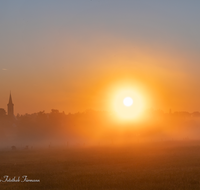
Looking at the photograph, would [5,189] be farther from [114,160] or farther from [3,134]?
[3,134]

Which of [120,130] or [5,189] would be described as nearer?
[5,189]

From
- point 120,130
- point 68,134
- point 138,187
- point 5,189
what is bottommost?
point 138,187

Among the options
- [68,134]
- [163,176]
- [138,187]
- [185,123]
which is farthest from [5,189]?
[185,123]

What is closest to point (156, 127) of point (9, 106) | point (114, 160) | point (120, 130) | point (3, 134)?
point (120, 130)

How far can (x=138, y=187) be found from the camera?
1022 inches

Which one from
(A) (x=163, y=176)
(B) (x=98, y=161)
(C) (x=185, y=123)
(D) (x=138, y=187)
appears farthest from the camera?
(C) (x=185, y=123)

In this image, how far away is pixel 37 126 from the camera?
154m

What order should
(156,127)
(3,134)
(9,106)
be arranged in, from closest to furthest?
(3,134)
(156,127)
(9,106)

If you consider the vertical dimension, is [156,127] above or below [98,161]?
above

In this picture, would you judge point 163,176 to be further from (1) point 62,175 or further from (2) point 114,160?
(2) point 114,160

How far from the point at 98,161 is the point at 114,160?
3145 mm

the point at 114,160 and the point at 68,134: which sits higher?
the point at 68,134

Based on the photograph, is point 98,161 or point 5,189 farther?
point 98,161

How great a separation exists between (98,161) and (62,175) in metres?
15.1
